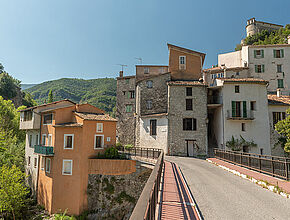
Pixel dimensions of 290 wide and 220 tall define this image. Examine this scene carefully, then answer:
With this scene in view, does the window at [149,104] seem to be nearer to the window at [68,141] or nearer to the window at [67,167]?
the window at [68,141]

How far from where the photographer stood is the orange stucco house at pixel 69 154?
1891cm

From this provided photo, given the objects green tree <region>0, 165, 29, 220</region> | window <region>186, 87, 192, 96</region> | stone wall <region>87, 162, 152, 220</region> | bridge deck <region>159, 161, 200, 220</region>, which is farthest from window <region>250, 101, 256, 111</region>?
green tree <region>0, 165, 29, 220</region>

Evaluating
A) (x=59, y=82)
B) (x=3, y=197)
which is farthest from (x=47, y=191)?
(x=59, y=82)

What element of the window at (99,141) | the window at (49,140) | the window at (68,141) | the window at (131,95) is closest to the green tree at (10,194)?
the window at (49,140)

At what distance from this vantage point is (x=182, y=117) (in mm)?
24406

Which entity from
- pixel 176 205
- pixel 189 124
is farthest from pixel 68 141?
pixel 176 205

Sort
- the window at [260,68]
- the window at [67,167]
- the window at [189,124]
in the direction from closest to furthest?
the window at [67,167]
the window at [189,124]
the window at [260,68]

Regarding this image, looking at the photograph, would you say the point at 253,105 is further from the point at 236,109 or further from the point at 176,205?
the point at 176,205

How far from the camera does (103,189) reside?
1952cm

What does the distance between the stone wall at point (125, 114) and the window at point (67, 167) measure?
12.3 meters

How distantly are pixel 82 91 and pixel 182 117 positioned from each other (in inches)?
3969

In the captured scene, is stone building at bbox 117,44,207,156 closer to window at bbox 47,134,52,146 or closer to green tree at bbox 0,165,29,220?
window at bbox 47,134,52,146

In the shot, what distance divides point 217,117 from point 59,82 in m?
122

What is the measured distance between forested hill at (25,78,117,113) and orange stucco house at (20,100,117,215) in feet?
210
